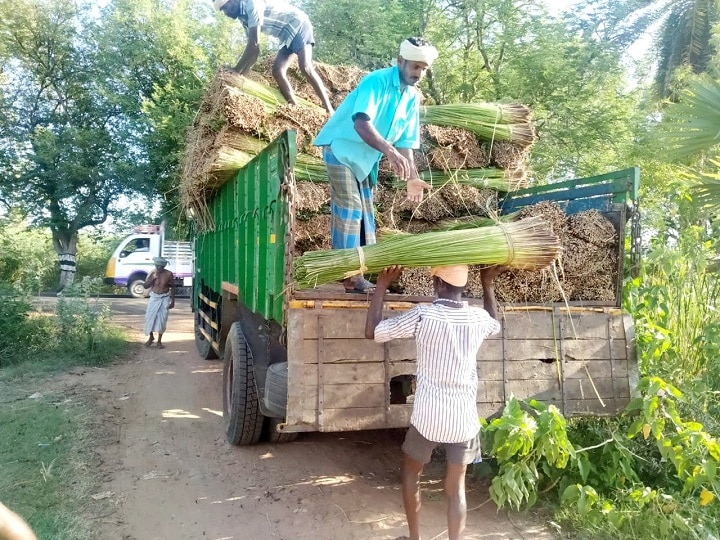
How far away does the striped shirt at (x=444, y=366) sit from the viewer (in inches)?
92.6

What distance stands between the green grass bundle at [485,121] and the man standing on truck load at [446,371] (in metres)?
2.41

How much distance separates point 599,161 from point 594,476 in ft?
25.7

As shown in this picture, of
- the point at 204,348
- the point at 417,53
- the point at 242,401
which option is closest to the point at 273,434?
the point at 242,401

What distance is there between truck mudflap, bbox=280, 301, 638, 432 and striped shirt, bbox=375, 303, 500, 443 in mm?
394

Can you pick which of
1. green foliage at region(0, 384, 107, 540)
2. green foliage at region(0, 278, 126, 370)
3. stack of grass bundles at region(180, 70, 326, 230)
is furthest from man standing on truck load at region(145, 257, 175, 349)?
stack of grass bundles at region(180, 70, 326, 230)

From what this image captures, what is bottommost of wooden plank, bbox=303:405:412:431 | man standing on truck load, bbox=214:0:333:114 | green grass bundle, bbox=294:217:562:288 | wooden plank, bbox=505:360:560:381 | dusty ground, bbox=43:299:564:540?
dusty ground, bbox=43:299:564:540

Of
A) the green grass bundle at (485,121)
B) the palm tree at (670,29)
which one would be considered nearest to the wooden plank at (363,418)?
the green grass bundle at (485,121)

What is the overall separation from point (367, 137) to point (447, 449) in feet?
4.96

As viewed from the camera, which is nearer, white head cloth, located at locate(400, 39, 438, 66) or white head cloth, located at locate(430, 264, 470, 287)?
white head cloth, located at locate(430, 264, 470, 287)

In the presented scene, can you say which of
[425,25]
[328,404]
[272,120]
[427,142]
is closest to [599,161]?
[425,25]

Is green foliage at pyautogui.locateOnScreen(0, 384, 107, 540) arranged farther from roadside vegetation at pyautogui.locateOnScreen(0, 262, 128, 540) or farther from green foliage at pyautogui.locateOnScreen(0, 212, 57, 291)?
green foliage at pyautogui.locateOnScreen(0, 212, 57, 291)

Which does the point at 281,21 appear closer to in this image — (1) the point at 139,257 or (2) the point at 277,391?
(2) the point at 277,391

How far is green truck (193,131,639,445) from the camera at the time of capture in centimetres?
271

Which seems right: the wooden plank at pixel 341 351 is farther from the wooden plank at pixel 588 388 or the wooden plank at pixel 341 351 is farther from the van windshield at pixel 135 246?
the van windshield at pixel 135 246
